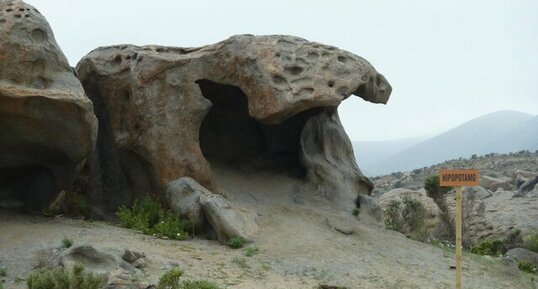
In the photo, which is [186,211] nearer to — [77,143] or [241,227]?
[241,227]

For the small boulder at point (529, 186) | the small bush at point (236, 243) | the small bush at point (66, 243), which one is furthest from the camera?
the small boulder at point (529, 186)

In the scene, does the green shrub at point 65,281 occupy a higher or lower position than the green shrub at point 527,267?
higher

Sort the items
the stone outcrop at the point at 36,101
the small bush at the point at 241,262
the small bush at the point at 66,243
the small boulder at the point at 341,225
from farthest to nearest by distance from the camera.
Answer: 1. the small boulder at the point at 341,225
2. the stone outcrop at the point at 36,101
3. the small bush at the point at 241,262
4. the small bush at the point at 66,243

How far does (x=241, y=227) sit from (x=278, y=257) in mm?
1397

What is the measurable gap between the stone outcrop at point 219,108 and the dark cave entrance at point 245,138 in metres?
0.02

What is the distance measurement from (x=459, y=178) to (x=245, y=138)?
8.00 m

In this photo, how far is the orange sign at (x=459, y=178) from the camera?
367 inches

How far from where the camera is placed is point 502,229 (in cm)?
2295

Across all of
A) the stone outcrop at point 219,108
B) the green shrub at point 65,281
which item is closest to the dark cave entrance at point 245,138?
the stone outcrop at point 219,108

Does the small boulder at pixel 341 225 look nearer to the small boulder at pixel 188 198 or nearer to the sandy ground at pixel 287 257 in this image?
the sandy ground at pixel 287 257

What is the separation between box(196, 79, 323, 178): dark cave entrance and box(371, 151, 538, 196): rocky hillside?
2349cm

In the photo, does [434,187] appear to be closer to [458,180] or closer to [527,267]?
[527,267]

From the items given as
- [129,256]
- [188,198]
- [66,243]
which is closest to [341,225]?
[188,198]

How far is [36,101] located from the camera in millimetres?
11555
